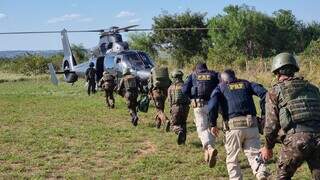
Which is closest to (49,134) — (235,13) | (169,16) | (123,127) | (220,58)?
(123,127)

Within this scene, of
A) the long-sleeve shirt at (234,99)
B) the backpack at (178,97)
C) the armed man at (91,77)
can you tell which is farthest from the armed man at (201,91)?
the armed man at (91,77)

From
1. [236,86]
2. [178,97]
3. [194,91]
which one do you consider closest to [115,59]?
[178,97]

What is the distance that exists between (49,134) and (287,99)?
8989 mm

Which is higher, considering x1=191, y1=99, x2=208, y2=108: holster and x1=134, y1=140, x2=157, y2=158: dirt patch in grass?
x1=191, y1=99, x2=208, y2=108: holster

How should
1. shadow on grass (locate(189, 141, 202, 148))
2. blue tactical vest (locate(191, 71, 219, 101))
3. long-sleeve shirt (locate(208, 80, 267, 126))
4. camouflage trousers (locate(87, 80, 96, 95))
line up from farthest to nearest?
camouflage trousers (locate(87, 80, 96, 95)) < shadow on grass (locate(189, 141, 202, 148)) < blue tactical vest (locate(191, 71, 219, 101)) < long-sleeve shirt (locate(208, 80, 267, 126))

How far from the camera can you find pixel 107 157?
10.4 meters

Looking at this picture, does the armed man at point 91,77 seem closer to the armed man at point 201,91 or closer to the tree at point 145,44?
the armed man at point 201,91

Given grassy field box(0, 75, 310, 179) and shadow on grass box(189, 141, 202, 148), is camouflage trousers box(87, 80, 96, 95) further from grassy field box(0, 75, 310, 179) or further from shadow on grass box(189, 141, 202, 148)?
shadow on grass box(189, 141, 202, 148)

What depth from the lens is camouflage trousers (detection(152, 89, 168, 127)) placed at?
1325 cm

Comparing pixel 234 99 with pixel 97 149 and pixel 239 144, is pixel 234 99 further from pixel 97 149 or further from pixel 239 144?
pixel 97 149

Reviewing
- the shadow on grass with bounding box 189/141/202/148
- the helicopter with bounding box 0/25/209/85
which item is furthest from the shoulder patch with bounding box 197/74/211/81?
the helicopter with bounding box 0/25/209/85

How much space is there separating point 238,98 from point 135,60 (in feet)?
48.6

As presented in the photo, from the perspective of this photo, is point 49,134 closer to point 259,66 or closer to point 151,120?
point 151,120

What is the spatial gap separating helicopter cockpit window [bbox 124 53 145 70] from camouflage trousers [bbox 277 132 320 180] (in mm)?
16092
